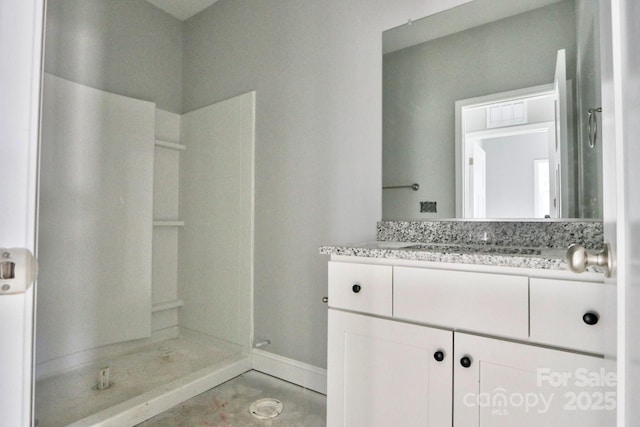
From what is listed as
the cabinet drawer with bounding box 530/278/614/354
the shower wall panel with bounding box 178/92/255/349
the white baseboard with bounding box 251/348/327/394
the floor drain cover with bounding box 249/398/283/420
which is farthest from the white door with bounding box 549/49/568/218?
the shower wall panel with bounding box 178/92/255/349

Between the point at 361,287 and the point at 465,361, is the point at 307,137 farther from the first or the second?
the point at 465,361

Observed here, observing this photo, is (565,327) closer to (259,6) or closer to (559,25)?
(559,25)

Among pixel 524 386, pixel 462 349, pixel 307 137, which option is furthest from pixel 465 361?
pixel 307 137

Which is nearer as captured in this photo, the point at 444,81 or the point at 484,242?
A: the point at 484,242

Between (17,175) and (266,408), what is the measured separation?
5.48 feet

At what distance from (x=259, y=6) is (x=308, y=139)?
1038mm

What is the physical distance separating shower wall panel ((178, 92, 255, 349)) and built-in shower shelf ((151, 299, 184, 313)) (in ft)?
0.15

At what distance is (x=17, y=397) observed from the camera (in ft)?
1.26

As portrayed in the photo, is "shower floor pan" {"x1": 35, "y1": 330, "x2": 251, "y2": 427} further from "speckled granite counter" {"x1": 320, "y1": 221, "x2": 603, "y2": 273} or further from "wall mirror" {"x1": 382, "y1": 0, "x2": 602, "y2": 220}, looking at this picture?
"wall mirror" {"x1": 382, "y1": 0, "x2": 602, "y2": 220}

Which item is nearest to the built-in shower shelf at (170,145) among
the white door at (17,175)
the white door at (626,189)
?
the white door at (17,175)

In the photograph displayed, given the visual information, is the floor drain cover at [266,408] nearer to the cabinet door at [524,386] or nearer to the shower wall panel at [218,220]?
the shower wall panel at [218,220]

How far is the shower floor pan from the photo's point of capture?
4.87 ft

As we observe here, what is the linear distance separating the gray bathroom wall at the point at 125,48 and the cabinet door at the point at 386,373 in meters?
1.88

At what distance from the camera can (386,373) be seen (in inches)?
44.3
